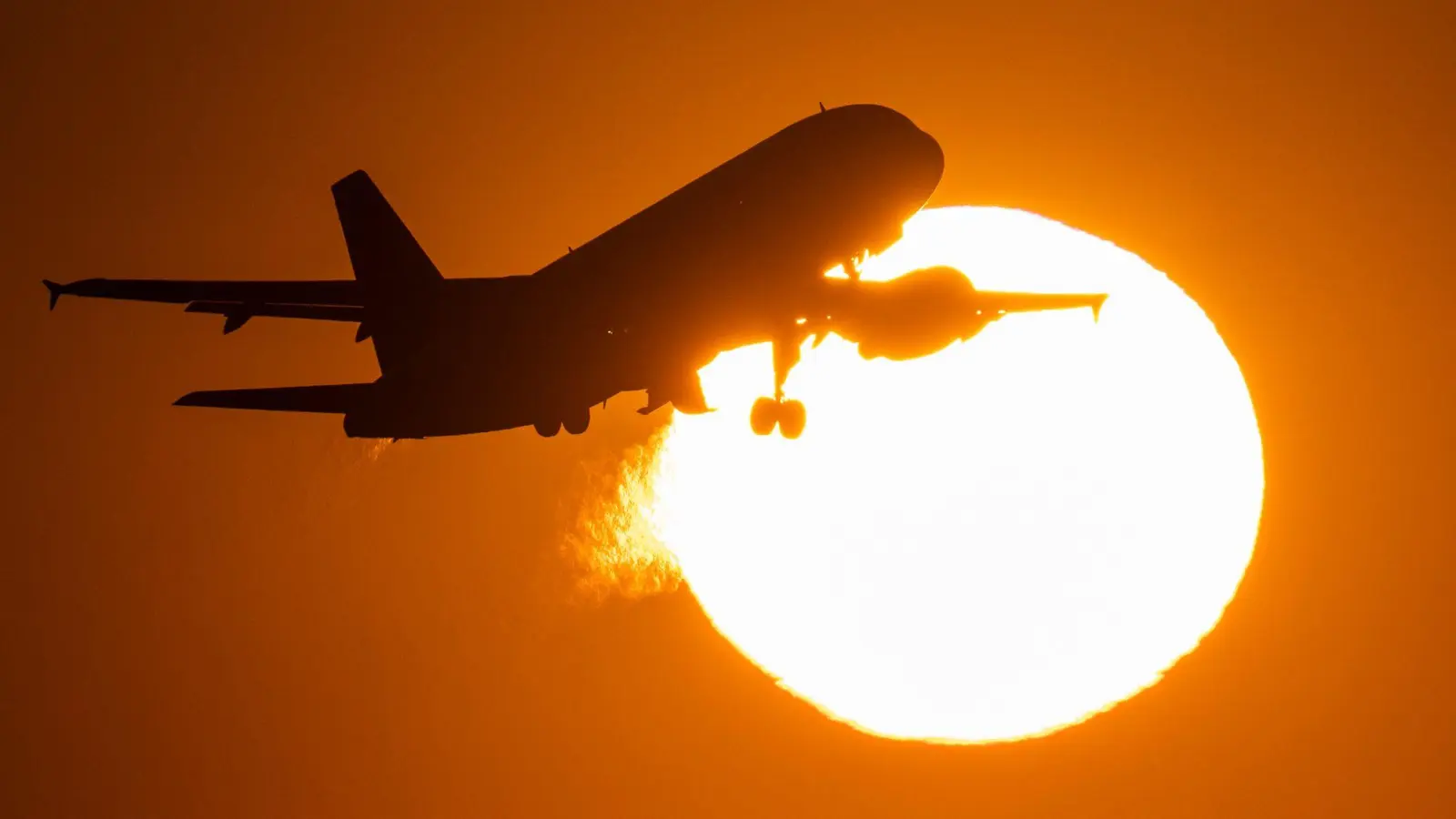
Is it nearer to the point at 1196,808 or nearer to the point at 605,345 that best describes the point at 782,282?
the point at 605,345

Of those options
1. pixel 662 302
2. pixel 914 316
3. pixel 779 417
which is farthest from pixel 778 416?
pixel 662 302

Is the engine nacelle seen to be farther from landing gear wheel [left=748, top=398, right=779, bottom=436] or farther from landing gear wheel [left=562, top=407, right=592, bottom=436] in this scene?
landing gear wheel [left=562, top=407, right=592, bottom=436]

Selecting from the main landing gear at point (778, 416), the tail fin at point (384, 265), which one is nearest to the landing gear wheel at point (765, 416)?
the main landing gear at point (778, 416)

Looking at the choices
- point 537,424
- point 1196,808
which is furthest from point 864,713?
point 1196,808

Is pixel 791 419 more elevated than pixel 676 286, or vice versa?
pixel 676 286

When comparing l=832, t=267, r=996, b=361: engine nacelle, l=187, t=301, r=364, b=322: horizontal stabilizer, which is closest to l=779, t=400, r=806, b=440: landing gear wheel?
l=832, t=267, r=996, b=361: engine nacelle

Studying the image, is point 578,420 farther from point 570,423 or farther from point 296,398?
point 296,398
